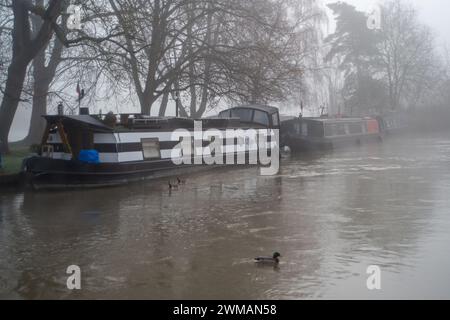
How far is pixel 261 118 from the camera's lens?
2403 cm

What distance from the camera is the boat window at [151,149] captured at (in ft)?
57.6

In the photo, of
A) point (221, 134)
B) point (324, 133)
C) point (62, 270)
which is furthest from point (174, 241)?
point (324, 133)

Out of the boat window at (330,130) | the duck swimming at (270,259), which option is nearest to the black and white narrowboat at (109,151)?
the duck swimming at (270,259)

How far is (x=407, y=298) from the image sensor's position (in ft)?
21.3

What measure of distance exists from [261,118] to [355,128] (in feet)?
42.6

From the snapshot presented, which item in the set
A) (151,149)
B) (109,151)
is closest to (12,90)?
(109,151)

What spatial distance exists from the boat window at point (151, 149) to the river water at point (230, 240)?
116 centimetres

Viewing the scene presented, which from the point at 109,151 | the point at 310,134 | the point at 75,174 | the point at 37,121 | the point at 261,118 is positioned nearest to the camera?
the point at 75,174

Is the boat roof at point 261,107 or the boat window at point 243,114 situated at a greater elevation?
the boat roof at point 261,107

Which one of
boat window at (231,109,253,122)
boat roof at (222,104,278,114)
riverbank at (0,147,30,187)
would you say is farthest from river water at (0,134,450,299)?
boat window at (231,109,253,122)

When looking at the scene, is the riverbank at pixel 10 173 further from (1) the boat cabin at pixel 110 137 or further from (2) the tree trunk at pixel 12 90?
(2) the tree trunk at pixel 12 90

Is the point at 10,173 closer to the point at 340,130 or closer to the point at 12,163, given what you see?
the point at 12,163

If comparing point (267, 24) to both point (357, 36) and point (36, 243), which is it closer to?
point (36, 243)

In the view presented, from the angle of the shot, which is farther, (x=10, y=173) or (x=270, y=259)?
(x=10, y=173)
